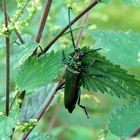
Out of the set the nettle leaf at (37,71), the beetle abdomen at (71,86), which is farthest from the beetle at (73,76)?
the nettle leaf at (37,71)

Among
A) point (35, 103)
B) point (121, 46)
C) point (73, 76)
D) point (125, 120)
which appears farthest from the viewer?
point (35, 103)

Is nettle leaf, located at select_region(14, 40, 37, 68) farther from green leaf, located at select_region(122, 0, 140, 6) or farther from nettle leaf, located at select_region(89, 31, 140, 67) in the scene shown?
green leaf, located at select_region(122, 0, 140, 6)

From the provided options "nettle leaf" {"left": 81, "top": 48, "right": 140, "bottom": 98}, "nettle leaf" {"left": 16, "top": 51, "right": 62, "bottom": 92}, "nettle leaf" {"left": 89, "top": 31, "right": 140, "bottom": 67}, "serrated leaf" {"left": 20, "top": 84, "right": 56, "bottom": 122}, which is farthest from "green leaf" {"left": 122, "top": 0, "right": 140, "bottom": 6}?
"serrated leaf" {"left": 20, "top": 84, "right": 56, "bottom": 122}

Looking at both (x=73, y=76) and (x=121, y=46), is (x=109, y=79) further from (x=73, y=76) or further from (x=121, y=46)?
(x=73, y=76)

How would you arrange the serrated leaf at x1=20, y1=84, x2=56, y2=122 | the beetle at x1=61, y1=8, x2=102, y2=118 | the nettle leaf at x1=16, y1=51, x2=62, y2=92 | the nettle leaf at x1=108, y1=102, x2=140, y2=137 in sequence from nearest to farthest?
the nettle leaf at x1=108, y1=102, x2=140, y2=137, the nettle leaf at x1=16, y1=51, x2=62, y2=92, the beetle at x1=61, y1=8, x2=102, y2=118, the serrated leaf at x1=20, y1=84, x2=56, y2=122

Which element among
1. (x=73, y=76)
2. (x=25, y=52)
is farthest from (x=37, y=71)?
(x=73, y=76)
